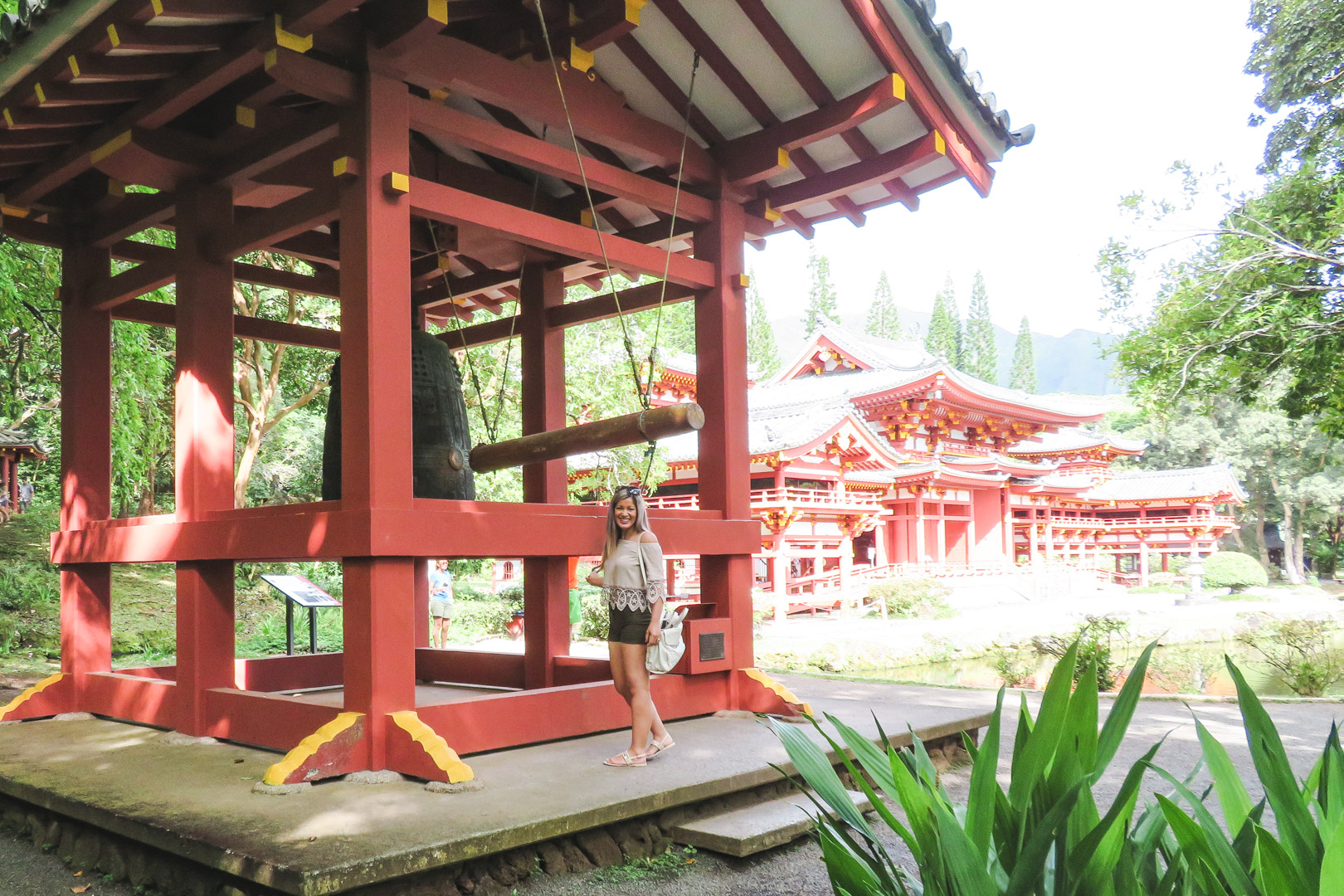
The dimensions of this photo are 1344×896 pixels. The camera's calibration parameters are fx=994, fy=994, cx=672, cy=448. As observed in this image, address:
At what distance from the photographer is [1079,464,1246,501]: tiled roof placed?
112 ft

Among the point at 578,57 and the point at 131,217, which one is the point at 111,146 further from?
the point at 578,57

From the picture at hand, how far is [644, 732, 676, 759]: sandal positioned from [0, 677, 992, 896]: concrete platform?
8 cm

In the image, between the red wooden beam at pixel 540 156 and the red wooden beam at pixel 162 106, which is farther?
the red wooden beam at pixel 540 156

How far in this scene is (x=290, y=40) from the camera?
4098mm

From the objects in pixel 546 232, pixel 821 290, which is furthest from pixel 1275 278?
pixel 821 290

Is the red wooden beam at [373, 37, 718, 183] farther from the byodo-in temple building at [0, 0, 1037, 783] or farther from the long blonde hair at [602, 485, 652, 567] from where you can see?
the long blonde hair at [602, 485, 652, 567]

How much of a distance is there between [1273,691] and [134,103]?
1412 centimetres

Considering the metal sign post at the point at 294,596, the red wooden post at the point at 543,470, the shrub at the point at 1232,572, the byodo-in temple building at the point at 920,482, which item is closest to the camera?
the red wooden post at the point at 543,470

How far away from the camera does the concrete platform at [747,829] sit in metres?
3.92

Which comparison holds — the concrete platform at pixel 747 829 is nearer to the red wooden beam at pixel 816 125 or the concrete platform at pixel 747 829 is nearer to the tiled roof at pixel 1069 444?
the red wooden beam at pixel 816 125

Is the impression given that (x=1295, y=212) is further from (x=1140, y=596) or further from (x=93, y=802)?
(x=1140, y=596)

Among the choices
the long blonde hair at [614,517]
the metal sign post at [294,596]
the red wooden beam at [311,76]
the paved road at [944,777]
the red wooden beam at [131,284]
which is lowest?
the paved road at [944,777]

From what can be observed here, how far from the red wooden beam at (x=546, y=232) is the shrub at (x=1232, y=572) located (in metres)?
31.7

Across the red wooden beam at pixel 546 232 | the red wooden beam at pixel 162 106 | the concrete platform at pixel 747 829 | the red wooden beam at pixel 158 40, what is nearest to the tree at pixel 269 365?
the red wooden beam at pixel 162 106
